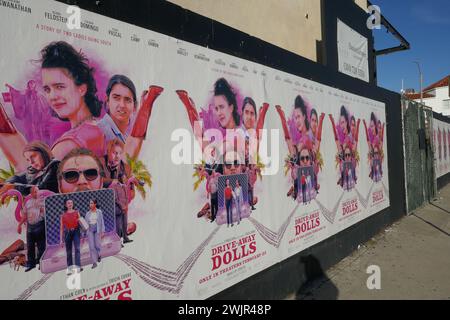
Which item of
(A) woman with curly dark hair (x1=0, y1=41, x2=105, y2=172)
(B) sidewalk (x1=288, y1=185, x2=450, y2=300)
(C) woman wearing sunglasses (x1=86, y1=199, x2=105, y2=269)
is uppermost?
(A) woman with curly dark hair (x1=0, y1=41, x2=105, y2=172)

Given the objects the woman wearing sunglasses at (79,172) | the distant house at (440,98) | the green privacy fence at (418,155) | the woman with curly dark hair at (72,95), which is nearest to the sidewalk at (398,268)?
the green privacy fence at (418,155)

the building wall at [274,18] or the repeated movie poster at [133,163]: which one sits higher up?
the building wall at [274,18]

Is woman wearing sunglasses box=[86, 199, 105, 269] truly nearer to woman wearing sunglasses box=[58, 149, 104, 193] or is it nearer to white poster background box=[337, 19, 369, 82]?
woman wearing sunglasses box=[58, 149, 104, 193]

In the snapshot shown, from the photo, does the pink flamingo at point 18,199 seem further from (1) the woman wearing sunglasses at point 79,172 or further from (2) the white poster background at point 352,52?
(2) the white poster background at point 352,52

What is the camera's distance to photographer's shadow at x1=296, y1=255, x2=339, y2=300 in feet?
16.0

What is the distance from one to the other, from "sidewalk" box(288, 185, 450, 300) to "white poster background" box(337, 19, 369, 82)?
13.0ft

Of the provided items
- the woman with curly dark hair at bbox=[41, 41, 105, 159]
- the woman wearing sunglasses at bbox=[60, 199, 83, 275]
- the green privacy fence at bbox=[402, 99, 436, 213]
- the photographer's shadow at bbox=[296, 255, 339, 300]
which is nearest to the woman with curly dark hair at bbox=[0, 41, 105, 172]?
the woman with curly dark hair at bbox=[41, 41, 105, 159]

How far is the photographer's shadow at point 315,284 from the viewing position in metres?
4.88

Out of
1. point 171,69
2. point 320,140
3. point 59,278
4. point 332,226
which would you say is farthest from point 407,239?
point 59,278

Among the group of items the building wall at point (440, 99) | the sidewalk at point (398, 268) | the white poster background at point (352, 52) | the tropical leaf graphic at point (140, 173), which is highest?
Answer: the building wall at point (440, 99)

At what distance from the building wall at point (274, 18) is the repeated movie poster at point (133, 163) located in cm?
194

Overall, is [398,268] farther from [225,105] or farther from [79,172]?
[79,172]

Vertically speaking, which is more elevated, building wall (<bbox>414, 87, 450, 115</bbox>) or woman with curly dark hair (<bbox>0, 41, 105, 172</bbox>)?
building wall (<bbox>414, 87, 450, 115</bbox>)
